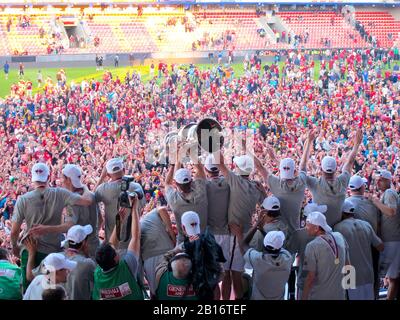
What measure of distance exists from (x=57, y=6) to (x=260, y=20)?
823 cm

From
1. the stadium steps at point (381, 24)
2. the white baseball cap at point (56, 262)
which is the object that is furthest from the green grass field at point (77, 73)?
the white baseball cap at point (56, 262)

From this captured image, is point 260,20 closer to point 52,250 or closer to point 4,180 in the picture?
point 4,180

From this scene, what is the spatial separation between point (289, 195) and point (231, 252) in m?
0.48

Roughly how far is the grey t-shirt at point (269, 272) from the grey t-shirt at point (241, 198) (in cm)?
53

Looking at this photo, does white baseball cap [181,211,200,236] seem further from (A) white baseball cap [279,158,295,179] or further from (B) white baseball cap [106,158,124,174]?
(A) white baseball cap [279,158,295,179]

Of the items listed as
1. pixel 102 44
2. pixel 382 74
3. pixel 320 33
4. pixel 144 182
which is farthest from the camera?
pixel 320 33

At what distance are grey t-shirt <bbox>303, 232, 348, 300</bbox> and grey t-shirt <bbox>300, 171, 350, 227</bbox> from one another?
435 mm

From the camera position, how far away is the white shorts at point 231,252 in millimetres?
4531

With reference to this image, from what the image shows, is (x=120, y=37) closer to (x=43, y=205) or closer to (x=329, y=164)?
(x=329, y=164)

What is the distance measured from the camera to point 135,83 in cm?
2206

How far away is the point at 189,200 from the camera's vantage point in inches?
170

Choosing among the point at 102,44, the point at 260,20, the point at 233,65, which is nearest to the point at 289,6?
the point at 260,20

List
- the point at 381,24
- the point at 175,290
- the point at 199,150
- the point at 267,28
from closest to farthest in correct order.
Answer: the point at 175,290 < the point at 199,150 < the point at 267,28 < the point at 381,24

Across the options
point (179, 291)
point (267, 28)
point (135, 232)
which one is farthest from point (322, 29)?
point (179, 291)
